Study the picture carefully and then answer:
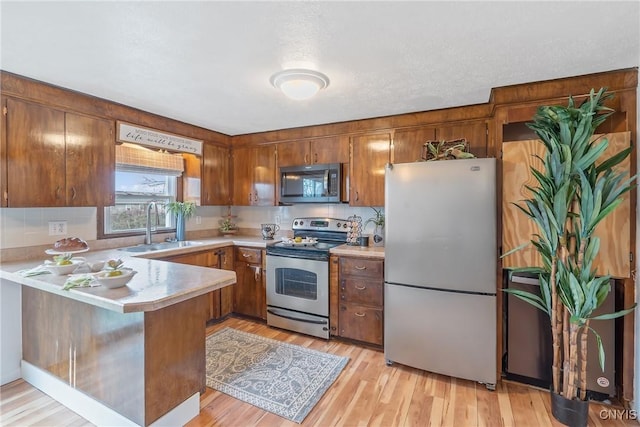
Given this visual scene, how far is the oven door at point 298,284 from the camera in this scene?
3.08 meters

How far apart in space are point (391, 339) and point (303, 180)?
1.96m

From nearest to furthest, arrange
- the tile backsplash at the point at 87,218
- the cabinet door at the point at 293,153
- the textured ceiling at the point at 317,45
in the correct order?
the textured ceiling at the point at 317,45
the tile backsplash at the point at 87,218
the cabinet door at the point at 293,153

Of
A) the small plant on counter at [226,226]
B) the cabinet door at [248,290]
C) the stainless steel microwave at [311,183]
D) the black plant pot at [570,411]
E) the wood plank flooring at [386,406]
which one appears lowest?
the wood plank flooring at [386,406]

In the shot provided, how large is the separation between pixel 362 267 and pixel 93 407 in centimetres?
221

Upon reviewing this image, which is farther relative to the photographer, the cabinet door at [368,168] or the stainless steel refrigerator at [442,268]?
the cabinet door at [368,168]

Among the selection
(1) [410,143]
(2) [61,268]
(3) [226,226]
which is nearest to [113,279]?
(2) [61,268]

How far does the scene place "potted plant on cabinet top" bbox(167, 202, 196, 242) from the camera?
3.48m

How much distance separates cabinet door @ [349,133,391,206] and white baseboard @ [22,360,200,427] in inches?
90.1

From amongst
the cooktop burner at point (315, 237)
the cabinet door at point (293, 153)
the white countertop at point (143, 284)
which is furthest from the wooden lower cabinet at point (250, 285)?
the white countertop at point (143, 284)

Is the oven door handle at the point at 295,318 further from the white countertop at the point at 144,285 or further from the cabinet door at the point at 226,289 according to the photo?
the white countertop at the point at 144,285

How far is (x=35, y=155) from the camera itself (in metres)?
2.28

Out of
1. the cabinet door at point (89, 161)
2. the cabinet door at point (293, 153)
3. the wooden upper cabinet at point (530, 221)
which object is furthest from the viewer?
the cabinet door at point (293, 153)

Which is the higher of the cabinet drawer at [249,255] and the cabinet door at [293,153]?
the cabinet door at [293,153]

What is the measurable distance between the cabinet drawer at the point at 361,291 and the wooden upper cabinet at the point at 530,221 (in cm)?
109
